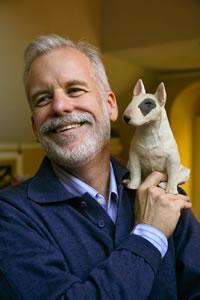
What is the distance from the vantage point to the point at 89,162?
42.5 inches

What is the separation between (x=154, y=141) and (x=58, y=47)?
0.45m

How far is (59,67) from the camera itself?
40.1 inches

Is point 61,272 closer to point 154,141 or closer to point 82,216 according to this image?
point 82,216

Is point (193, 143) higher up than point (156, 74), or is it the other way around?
point (156, 74)

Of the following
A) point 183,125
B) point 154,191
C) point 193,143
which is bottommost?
point 193,143

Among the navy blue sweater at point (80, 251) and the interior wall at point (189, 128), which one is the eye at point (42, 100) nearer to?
the navy blue sweater at point (80, 251)

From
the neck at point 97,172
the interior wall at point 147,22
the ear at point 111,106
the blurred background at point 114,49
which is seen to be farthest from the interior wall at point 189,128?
the neck at point 97,172

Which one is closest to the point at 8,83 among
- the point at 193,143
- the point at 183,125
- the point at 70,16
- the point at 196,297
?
the point at 70,16

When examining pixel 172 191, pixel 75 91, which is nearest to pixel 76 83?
pixel 75 91

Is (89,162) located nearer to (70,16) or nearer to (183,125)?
(70,16)

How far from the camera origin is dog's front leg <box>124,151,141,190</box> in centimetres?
100

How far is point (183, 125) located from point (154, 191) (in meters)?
4.19

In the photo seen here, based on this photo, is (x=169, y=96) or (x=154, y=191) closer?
(x=154, y=191)

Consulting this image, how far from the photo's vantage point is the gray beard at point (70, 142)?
1002 mm
